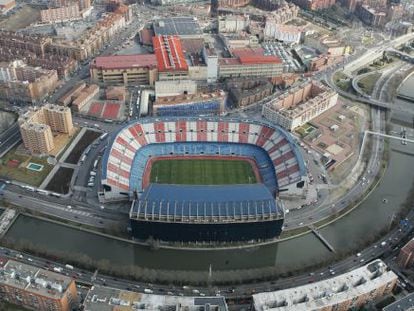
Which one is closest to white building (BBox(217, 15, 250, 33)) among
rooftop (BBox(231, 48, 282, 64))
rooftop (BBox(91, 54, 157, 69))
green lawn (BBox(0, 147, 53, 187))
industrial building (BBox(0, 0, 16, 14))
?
rooftop (BBox(231, 48, 282, 64))

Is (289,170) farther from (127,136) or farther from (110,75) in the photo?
(110,75)

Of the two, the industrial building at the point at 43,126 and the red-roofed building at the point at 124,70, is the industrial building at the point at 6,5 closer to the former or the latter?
the red-roofed building at the point at 124,70

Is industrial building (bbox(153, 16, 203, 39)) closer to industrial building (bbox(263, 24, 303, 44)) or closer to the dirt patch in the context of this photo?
industrial building (bbox(263, 24, 303, 44))

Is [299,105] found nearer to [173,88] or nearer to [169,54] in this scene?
[173,88]

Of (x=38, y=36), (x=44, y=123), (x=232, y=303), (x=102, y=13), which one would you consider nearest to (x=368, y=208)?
(x=232, y=303)

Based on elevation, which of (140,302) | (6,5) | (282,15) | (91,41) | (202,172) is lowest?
(202,172)

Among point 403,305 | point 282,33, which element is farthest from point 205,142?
point 282,33
